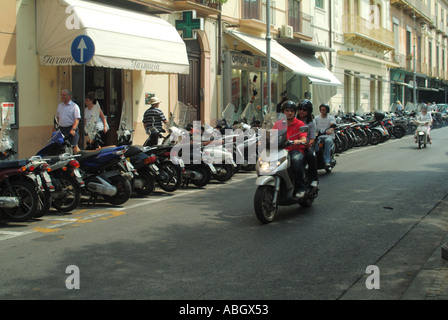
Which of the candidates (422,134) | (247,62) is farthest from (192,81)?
(422,134)

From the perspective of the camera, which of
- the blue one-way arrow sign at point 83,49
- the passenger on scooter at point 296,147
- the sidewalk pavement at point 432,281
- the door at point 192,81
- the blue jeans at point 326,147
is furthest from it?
the door at point 192,81

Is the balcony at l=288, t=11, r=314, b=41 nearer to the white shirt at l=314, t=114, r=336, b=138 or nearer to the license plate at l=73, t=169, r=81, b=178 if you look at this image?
the white shirt at l=314, t=114, r=336, b=138

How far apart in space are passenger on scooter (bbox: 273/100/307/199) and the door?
10911 millimetres

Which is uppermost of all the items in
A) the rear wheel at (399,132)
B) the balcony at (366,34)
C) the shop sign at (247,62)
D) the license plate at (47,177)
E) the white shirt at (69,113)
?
the balcony at (366,34)

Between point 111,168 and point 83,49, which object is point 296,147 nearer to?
point 111,168

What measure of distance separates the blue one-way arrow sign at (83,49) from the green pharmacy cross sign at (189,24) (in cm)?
785

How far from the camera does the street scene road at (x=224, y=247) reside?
15.7ft

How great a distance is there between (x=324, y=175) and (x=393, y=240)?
6117 millimetres

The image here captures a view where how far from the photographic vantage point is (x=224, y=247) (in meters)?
6.22

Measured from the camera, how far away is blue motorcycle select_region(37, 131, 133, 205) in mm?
8828

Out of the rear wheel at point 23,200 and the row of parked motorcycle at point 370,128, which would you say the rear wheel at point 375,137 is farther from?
the rear wheel at point 23,200

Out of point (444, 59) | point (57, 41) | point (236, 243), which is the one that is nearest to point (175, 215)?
point (236, 243)

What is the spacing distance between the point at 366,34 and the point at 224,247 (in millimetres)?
32080

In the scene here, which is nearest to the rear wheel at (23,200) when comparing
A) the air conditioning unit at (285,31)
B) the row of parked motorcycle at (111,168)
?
the row of parked motorcycle at (111,168)
